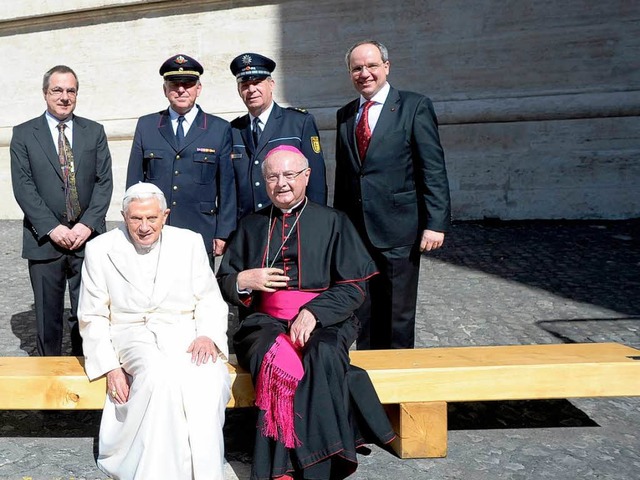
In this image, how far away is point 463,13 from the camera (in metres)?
8.94

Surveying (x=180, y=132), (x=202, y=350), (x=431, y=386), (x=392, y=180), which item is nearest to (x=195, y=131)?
(x=180, y=132)

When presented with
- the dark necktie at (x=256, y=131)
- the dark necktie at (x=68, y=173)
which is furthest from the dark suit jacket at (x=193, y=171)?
the dark necktie at (x=68, y=173)

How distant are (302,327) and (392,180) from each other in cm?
112

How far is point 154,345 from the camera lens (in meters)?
3.23

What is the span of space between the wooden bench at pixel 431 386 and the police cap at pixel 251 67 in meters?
1.68

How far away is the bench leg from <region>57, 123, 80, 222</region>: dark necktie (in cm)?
232

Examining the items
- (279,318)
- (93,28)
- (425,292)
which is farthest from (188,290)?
(93,28)

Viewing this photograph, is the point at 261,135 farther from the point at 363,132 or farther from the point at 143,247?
the point at 143,247

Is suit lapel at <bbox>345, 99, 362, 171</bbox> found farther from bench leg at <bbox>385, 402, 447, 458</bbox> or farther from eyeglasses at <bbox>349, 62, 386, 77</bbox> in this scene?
bench leg at <bbox>385, 402, 447, 458</bbox>

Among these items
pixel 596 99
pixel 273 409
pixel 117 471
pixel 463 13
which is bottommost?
pixel 117 471

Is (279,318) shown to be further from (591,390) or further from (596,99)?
(596,99)

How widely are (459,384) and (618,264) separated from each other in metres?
4.17

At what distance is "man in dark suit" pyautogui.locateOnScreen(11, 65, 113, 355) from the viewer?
4.07 meters

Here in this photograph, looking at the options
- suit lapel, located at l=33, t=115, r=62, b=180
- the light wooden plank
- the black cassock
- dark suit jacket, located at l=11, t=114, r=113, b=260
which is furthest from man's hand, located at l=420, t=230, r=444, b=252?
suit lapel, located at l=33, t=115, r=62, b=180
